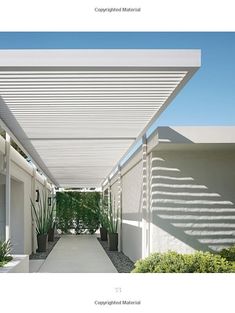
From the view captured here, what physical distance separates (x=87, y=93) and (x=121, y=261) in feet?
23.2

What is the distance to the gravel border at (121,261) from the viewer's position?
11.2 metres

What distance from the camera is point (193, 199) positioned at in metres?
9.46

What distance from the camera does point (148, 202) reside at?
32.5 ft

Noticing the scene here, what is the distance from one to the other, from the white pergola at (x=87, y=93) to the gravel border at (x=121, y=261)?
263 cm

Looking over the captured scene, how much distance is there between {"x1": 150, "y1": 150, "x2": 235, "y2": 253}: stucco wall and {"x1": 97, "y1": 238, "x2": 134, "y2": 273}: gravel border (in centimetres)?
187

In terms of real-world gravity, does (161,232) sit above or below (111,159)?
below

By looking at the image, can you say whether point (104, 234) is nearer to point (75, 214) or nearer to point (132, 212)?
point (75, 214)

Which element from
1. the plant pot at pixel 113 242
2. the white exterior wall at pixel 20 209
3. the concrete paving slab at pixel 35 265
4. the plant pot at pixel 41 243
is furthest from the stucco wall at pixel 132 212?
the white exterior wall at pixel 20 209

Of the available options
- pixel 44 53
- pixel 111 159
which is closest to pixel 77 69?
pixel 44 53

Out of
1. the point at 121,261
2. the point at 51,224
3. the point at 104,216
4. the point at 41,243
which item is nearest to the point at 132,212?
the point at 121,261
